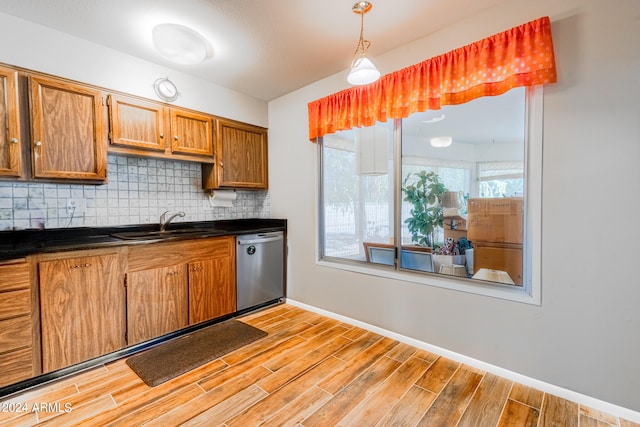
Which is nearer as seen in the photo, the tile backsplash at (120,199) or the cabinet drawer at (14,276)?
the cabinet drawer at (14,276)

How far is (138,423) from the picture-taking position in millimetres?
1531

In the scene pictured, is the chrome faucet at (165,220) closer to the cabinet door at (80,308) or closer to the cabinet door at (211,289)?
the cabinet door at (211,289)

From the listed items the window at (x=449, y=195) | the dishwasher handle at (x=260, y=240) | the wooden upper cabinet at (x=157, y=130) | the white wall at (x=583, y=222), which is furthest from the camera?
the dishwasher handle at (x=260, y=240)

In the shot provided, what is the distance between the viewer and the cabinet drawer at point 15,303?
5.49ft

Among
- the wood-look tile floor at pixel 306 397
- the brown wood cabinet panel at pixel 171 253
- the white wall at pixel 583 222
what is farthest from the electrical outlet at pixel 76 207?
the white wall at pixel 583 222

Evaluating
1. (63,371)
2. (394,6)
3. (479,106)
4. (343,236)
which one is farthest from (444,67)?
(63,371)

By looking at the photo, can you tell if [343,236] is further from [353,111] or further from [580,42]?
[580,42]

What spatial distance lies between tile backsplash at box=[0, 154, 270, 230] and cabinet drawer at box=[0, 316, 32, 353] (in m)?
0.83

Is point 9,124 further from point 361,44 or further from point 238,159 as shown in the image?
point 361,44

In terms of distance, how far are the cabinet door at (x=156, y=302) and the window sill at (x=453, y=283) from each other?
1471 mm

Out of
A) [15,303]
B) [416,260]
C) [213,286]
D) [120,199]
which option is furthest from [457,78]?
[15,303]

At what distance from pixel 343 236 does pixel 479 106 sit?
65.6 inches

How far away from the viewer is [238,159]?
328 centimetres

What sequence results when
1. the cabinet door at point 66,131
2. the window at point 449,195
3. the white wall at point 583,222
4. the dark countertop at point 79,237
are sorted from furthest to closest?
the cabinet door at point 66,131 → the window at point 449,195 → the dark countertop at point 79,237 → the white wall at point 583,222
